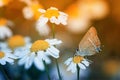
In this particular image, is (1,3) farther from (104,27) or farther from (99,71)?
(104,27)

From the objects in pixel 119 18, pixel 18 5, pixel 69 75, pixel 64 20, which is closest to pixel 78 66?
pixel 64 20

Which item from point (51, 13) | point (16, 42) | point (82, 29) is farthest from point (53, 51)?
point (82, 29)

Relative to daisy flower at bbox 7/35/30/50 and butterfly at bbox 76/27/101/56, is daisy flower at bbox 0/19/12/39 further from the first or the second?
butterfly at bbox 76/27/101/56

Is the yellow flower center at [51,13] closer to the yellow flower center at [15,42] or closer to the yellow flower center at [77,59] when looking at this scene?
the yellow flower center at [77,59]

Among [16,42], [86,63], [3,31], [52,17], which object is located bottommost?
[86,63]

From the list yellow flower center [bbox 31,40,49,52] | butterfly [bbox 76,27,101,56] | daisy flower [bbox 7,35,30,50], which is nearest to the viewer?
butterfly [bbox 76,27,101,56]

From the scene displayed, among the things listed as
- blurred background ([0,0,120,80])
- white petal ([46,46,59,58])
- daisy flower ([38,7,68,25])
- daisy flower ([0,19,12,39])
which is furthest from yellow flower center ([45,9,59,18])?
daisy flower ([0,19,12,39])

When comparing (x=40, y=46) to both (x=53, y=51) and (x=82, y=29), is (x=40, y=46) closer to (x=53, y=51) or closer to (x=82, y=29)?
(x=53, y=51)

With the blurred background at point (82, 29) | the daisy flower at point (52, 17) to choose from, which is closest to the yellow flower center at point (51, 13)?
the daisy flower at point (52, 17)
